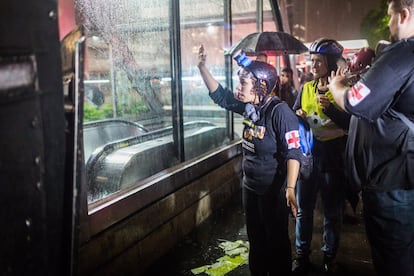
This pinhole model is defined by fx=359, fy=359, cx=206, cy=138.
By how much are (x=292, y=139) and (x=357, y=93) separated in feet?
2.92

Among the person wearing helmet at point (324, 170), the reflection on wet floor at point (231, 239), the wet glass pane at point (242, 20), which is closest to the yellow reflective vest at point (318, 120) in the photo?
the person wearing helmet at point (324, 170)

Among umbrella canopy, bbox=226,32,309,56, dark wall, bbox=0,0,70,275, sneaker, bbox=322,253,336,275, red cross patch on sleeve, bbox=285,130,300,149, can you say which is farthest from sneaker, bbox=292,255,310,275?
umbrella canopy, bbox=226,32,309,56

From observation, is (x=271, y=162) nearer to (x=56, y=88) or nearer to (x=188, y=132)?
(x=56, y=88)

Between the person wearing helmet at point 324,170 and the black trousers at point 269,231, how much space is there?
22.9 inches

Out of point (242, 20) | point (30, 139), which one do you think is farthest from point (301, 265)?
point (242, 20)

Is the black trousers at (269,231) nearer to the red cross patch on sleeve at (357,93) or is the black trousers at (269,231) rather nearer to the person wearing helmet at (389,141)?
the person wearing helmet at (389,141)

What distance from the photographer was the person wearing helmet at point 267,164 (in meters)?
3.08

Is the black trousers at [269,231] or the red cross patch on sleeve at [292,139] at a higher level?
the red cross patch on sleeve at [292,139]

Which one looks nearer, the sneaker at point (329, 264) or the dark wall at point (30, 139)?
the dark wall at point (30, 139)

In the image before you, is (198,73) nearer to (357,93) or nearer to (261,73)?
(261,73)

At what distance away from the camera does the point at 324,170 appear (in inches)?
151

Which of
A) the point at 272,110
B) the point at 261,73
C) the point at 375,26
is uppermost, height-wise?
the point at 375,26

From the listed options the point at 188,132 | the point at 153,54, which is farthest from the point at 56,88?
the point at 188,132

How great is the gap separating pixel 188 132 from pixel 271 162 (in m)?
2.73
